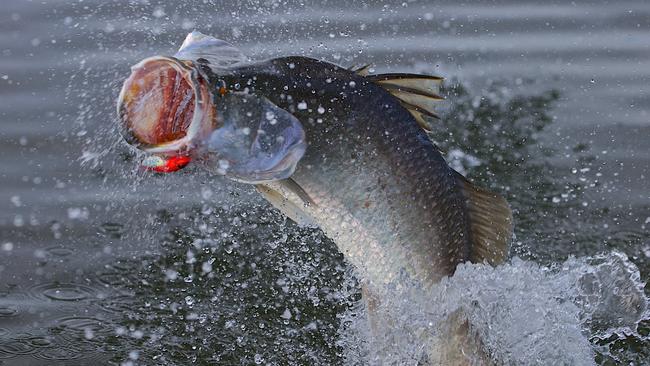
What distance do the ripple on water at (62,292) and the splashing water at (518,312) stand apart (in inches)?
48.4

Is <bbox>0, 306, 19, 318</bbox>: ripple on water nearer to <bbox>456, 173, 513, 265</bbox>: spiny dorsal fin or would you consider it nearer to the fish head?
the fish head

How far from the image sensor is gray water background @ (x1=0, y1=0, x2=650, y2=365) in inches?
189

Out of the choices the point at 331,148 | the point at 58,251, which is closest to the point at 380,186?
the point at 331,148

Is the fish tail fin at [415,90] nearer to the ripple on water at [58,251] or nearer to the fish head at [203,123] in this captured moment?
the fish head at [203,123]

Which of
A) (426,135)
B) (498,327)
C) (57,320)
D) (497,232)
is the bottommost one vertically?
(57,320)

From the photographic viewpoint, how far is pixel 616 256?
184 inches

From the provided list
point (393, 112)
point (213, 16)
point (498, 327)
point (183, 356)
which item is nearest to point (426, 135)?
point (393, 112)

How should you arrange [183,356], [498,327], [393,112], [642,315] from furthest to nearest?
[642,315], [183,356], [498,327], [393,112]

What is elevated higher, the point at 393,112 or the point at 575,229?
the point at 393,112

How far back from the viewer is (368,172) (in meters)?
3.26

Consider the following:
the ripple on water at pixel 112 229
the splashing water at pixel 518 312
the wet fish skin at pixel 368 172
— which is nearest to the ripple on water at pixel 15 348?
the ripple on water at pixel 112 229

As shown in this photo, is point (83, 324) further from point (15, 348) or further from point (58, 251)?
point (58, 251)

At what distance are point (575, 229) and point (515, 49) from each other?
6.93 feet

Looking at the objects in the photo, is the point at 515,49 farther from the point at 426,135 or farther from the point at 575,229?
the point at 426,135
